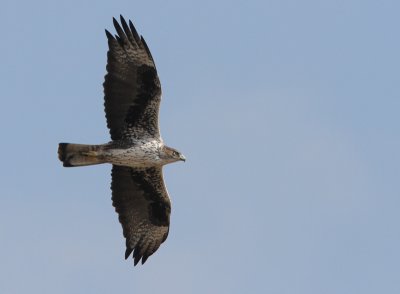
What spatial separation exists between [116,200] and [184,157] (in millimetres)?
1313

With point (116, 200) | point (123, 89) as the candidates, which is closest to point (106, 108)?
point (123, 89)

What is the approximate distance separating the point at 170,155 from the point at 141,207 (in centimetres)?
132

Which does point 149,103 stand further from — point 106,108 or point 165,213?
point 165,213

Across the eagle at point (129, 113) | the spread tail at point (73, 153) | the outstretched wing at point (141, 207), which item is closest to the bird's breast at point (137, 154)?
the eagle at point (129, 113)

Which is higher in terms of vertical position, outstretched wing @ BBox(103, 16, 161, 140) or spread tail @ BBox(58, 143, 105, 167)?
outstretched wing @ BBox(103, 16, 161, 140)

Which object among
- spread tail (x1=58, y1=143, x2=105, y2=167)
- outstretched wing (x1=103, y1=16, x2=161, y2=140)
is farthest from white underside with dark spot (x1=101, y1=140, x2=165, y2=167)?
outstretched wing (x1=103, y1=16, x2=161, y2=140)

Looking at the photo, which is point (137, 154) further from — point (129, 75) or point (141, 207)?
point (141, 207)

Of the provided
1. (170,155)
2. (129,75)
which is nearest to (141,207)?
(170,155)

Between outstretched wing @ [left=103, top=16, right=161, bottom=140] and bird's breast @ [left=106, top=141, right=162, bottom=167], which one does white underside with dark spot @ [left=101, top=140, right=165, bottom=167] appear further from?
outstretched wing @ [left=103, top=16, right=161, bottom=140]

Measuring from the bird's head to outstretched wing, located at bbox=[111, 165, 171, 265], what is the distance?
0.59 m

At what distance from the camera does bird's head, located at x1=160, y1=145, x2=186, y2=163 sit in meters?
16.5

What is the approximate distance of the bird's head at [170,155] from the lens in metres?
16.5

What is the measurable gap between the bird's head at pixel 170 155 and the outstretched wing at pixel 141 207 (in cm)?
59

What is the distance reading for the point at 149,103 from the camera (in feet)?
53.7
